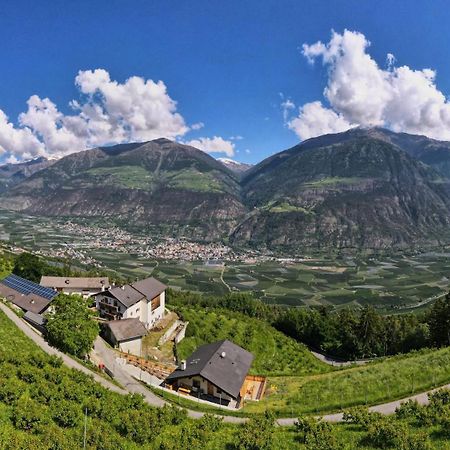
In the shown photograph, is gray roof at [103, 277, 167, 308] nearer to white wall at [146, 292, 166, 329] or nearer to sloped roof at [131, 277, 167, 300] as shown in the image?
sloped roof at [131, 277, 167, 300]

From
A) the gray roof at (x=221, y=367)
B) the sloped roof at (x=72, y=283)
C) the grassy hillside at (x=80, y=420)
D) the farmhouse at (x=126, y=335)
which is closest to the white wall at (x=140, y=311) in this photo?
the farmhouse at (x=126, y=335)

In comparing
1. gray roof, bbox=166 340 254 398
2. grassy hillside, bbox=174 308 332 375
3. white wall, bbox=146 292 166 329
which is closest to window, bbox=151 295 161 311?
white wall, bbox=146 292 166 329

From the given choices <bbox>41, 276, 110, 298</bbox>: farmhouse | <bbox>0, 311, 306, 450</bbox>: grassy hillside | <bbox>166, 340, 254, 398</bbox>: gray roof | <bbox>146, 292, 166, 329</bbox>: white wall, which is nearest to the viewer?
<bbox>0, 311, 306, 450</bbox>: grassy hillside

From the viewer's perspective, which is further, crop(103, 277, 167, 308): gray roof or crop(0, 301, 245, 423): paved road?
crop(103, 277, 167, 308): gray roof

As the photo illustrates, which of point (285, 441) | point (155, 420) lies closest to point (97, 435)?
point (155, 420)

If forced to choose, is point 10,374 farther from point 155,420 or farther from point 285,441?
point 285,441

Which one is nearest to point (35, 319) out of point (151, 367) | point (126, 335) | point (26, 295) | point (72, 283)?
point (126, 335)

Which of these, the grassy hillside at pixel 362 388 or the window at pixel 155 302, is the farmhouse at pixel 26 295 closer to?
the window at pixel 155 302
